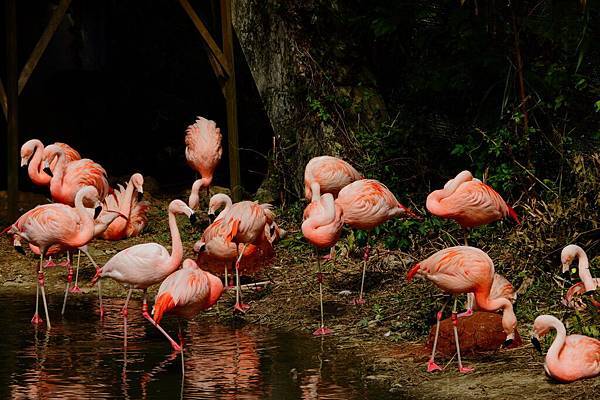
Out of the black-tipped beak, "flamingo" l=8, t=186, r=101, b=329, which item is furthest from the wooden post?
the black-tipped beak

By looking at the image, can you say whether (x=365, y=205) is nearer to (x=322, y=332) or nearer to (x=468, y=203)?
(x=468, y=203)

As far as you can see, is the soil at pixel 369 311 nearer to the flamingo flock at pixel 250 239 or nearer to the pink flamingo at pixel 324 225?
the flamingo flock at pixel 250 239

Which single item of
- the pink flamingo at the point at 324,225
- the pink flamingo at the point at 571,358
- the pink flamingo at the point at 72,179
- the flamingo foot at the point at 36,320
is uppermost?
the pink flamingo at the point at 72,179

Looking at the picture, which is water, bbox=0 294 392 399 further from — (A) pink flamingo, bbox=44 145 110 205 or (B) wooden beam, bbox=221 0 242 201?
(B) wooden beam, bbox=221 0 242 201

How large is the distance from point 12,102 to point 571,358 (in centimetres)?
728

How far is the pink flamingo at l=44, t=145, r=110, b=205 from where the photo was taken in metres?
11.0

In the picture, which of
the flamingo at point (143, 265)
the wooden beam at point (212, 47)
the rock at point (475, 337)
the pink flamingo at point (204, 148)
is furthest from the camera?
the pink flamingo at point (204, 148)

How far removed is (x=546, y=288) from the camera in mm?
Result: 8383

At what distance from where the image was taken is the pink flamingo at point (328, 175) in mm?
10086

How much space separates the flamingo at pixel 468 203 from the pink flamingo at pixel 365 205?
515mm

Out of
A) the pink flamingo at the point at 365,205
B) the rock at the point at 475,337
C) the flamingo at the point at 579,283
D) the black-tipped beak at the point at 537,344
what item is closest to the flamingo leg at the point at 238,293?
the pink flamingo at the point at 365,205

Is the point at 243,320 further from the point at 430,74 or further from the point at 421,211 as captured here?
the point at 430,74

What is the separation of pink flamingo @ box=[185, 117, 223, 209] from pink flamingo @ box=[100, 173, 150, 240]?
1192 millimetres

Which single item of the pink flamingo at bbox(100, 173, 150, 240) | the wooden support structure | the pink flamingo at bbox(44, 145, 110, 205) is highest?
the wooden support structure
